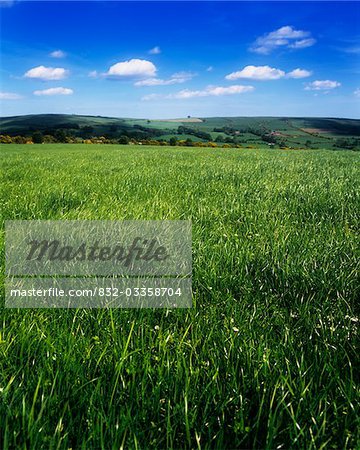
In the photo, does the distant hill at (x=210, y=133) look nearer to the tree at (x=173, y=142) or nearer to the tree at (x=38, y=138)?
the tree at (x=38, y=138)

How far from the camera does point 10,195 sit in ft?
20.0

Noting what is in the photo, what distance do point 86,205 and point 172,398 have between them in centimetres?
424

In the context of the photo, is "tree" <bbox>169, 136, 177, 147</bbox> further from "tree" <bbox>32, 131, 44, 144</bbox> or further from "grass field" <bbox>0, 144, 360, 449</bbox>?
"grass field" <bbox>0, 144, 360, 449</bbox>

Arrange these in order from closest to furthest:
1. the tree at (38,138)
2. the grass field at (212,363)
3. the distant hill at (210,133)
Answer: the grass field at (212,363) < the tree at (38,138) < the distant hill at (210,133)

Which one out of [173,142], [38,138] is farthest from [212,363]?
[38,138]

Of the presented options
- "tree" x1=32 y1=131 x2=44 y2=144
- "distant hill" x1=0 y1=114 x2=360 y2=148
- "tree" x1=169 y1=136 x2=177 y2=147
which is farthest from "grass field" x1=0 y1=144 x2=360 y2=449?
"tree" x1=32 y1=131 x2=44 y2=144

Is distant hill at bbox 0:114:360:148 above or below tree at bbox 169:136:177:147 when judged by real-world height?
above

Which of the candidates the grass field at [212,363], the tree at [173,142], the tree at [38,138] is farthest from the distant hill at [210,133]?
the grass field at [212,363]

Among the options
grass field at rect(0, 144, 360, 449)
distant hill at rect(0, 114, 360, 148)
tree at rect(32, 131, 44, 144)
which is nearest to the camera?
grass field at rect(0, 144, 360, 449)

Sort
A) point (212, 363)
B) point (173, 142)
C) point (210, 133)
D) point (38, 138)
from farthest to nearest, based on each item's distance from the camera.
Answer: point (210, 133), point (173, 142), point (38, 138), point (212, 363)

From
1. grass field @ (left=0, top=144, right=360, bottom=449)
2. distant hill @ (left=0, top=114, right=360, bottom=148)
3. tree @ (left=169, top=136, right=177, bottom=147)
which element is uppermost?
distant hill @ (left=0, top=114, right=360, bottom=148)

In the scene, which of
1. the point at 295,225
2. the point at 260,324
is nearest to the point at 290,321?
the point at 260,324

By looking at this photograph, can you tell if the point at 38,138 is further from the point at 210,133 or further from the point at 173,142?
the point at 210,133

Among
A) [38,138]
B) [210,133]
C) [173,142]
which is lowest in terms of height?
[173,142]
